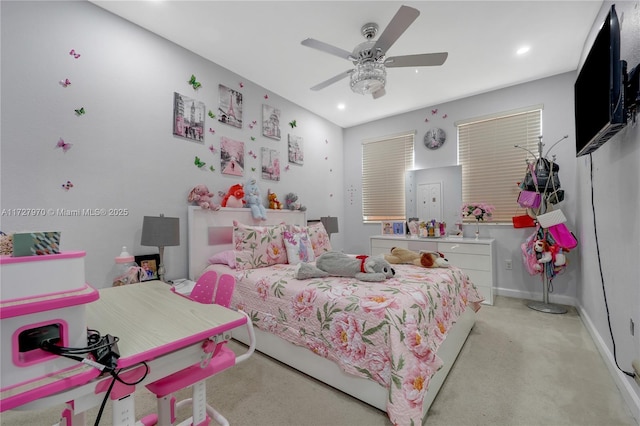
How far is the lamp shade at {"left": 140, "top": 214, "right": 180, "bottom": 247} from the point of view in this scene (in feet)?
7.20

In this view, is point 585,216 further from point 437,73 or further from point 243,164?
point 243,164

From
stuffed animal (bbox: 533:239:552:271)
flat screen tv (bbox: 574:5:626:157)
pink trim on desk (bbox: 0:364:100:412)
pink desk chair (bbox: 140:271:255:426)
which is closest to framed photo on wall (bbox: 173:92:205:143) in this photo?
pink desk chair (bbox: 140:271:255:426)

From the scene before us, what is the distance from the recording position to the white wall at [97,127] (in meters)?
1.86

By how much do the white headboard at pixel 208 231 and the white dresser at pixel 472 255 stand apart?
91.7 inches

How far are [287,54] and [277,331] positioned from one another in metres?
2.70

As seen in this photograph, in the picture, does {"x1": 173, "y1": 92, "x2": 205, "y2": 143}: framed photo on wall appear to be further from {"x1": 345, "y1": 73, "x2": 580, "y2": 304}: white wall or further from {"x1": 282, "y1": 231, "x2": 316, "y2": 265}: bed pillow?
{"x1": 345, "y1": 73, "x2": 580, "y2": 304}: white wall

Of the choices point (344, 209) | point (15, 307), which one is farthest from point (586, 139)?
point (344, 209)

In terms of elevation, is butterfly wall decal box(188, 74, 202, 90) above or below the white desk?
above

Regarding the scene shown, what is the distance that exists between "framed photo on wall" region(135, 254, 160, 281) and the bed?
583mm

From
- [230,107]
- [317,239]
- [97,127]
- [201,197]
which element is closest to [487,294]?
[317,239]

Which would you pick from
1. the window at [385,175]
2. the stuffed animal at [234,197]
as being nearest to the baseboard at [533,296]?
the window at [385,175]

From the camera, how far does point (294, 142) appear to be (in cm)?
403

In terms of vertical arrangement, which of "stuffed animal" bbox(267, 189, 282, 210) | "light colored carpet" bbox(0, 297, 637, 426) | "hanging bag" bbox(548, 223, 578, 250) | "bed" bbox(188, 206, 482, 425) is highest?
"stuffed animal" bbox(267, 189, 282, 210)

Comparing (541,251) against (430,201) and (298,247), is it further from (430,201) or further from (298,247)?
(298,247)
